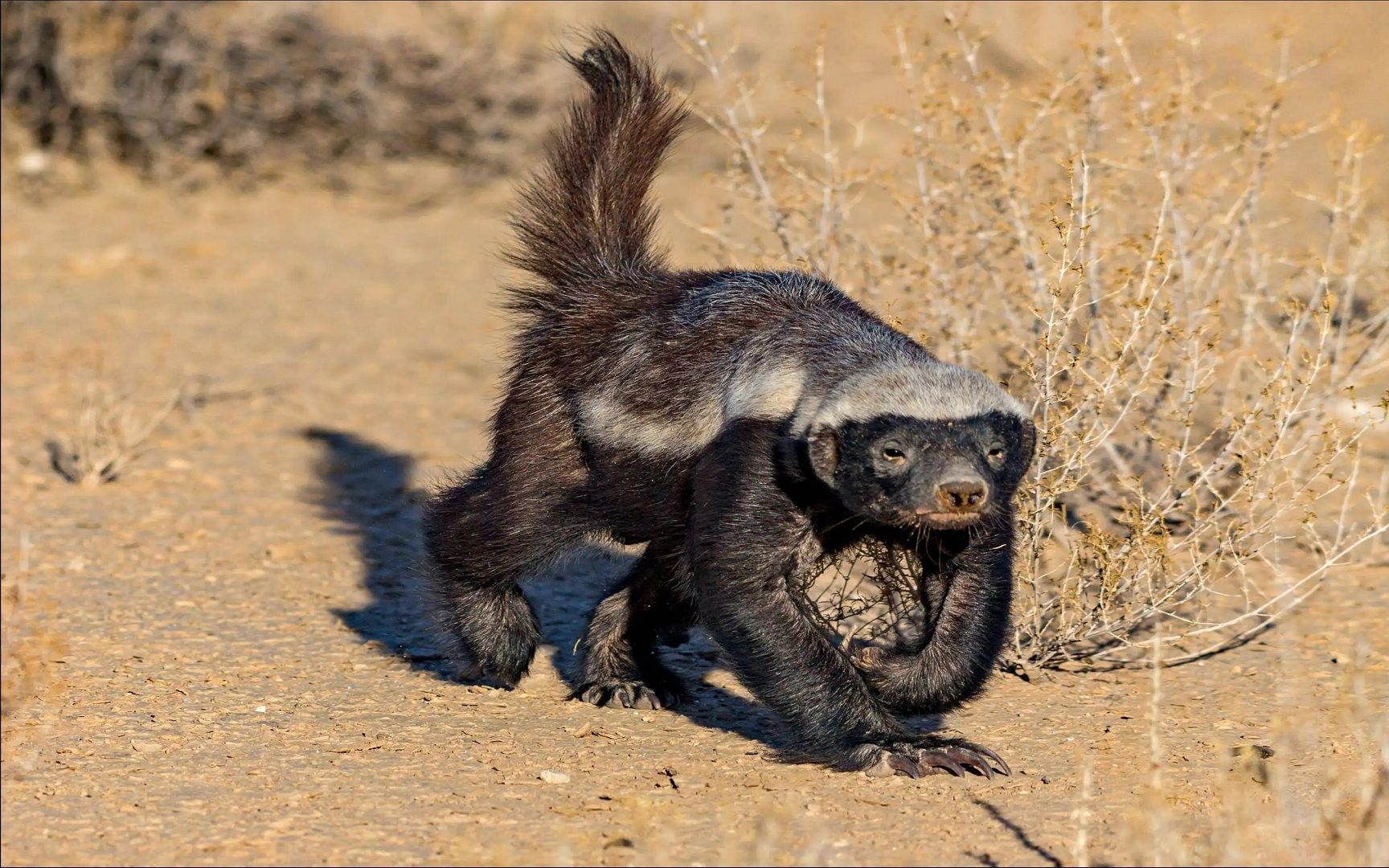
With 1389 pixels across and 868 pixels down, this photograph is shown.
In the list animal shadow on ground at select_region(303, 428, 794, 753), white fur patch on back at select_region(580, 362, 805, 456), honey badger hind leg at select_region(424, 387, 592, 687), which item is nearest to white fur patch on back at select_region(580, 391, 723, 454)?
white fur patch on back at select_region(580, 362, 805, 456)

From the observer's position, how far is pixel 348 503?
8336mm

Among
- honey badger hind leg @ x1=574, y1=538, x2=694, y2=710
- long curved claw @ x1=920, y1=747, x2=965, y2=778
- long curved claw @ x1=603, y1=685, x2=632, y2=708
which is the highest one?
long curved claw @ x1=920, y1=747, x2=965, y2=778

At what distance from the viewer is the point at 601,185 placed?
5.93 m

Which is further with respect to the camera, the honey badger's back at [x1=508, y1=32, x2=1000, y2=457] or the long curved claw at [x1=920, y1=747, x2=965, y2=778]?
the honey badger's back at [x1=508, y1=32, x2=1000, y2=457]

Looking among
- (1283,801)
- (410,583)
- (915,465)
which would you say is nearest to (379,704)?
(410,583)

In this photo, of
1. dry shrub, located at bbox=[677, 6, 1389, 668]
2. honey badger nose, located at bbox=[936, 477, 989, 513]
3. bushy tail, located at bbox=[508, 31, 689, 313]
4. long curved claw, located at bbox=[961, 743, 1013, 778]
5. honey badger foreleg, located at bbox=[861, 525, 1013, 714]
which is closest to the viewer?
honey badger nose, located at bbox=[936, 477, 989, 513]

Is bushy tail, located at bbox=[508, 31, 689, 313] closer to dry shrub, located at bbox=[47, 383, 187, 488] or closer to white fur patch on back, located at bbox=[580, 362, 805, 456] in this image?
white fur patch on back, located at bbox=[580, 362, 805, 456]

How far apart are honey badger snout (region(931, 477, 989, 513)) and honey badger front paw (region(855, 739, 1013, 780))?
2.39 feet

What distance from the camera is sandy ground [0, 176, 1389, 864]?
4293 mm

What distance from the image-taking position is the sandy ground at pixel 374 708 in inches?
169

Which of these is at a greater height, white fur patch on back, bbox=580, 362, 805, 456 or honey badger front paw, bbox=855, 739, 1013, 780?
white fur patch on back, bbox=580, 362, 805, 456

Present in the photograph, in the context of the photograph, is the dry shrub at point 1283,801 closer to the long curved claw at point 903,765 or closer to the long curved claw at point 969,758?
the long curved claw at point 969,758

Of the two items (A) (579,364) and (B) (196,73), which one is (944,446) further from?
(B) (196,73)

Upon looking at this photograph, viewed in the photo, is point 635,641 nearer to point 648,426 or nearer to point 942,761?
point 648,426
